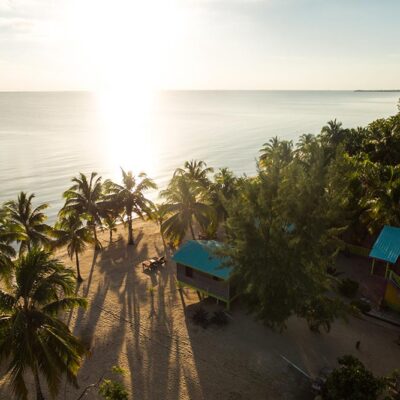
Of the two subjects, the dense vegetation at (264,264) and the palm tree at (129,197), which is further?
the palm tree at (129,197)

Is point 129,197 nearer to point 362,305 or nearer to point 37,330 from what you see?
point 37,330

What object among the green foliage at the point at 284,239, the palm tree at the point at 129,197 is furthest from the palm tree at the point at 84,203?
the green foliage at the point at 284,239

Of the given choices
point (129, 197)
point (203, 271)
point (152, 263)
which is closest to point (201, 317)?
point (203, 271)

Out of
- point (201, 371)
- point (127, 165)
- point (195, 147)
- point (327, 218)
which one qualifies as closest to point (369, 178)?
point (327, 218)

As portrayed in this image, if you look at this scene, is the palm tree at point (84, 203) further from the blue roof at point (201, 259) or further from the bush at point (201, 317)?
the bush at point (201, 317)

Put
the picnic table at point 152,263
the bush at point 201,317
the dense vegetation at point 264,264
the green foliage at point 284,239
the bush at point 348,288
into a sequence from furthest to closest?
the picnic table at point 152,263 → the bush at point 348,288 → the bush at point 201,317 → the green foliage at point 284,239 → the dense vegetation at point 264,264

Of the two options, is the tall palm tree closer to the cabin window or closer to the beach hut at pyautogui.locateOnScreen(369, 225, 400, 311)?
the cabin window

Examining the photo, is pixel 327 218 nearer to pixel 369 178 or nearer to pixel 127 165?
pixel 369 178
